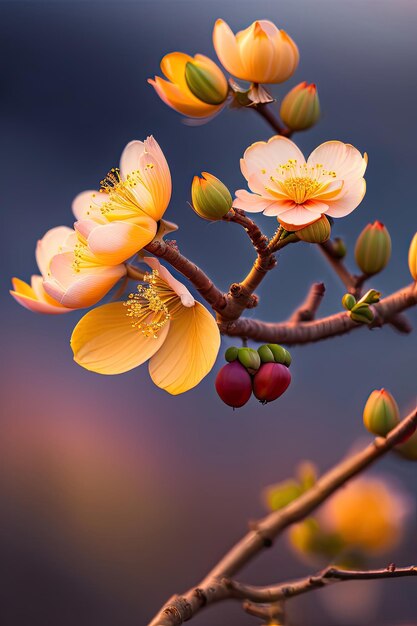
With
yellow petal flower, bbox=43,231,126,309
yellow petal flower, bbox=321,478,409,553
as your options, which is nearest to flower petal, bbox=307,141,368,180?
yellow petal flower, bbox=43,231,126,309

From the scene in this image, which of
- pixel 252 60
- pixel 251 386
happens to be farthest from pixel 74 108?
pixel 251 386

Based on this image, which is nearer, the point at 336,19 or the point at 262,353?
the point at 262,353

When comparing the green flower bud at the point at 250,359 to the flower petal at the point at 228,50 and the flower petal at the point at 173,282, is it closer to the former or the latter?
the flower petal at the point at 173,282

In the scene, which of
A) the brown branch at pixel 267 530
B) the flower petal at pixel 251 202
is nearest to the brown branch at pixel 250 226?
the flower petal at pixel 251 202

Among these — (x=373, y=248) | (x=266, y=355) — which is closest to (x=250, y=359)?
(x=266, y=355)

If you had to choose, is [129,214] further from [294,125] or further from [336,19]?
[336,19]

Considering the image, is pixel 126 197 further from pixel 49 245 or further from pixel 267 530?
pixel 267 530

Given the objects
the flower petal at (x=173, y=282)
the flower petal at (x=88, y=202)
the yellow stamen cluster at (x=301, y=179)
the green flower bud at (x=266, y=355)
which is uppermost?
the flower petal at (x=88, y=202)

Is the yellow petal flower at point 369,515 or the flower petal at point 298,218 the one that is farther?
the yellow petal flower at point 369,515
